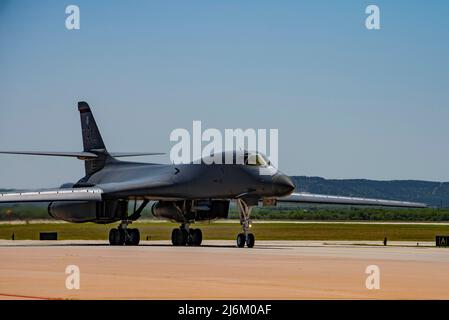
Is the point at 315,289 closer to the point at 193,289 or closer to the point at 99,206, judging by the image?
the point at 193,289

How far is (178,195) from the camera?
44.1 metres

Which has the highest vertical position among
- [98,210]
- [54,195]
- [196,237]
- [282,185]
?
[282,185]

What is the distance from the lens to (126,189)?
149ft

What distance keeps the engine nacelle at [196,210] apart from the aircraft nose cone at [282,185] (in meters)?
4.02

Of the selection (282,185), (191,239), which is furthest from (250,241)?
(191,239)

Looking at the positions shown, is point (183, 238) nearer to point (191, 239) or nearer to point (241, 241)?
point (191, 239)

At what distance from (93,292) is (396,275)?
769cm

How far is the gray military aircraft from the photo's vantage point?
4144cm

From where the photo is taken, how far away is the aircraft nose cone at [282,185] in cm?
4094

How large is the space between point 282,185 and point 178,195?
16.9 ft

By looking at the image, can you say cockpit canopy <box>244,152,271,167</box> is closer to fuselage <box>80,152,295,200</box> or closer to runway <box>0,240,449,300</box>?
fuselage <box>80,152,295,200</box>
